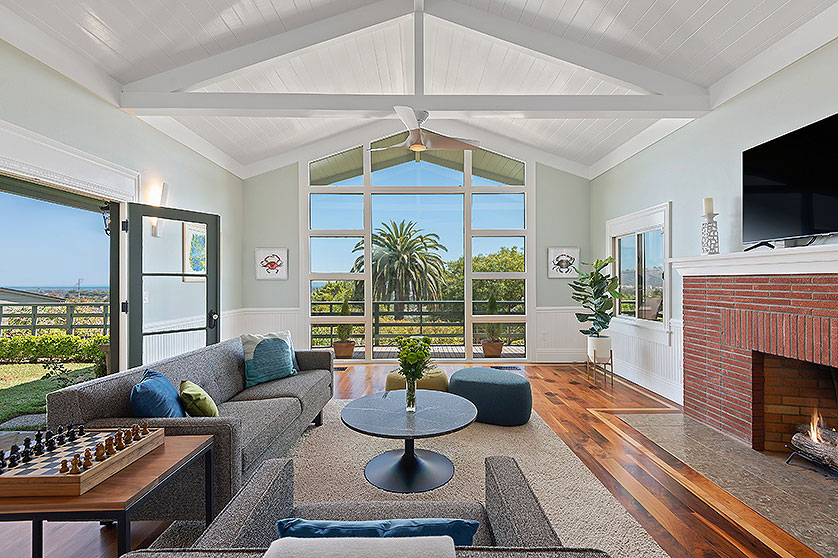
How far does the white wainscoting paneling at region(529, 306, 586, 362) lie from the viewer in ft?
23.0

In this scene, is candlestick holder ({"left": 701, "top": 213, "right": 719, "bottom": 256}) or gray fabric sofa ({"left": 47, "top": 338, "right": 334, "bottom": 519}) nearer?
gray fabric sofa ({"left": 47, "top": 338, "right": 334, "bottom": 519})

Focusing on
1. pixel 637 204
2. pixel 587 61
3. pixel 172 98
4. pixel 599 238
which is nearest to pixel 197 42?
pixel 172 98

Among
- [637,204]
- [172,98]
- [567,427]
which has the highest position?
[172,98]

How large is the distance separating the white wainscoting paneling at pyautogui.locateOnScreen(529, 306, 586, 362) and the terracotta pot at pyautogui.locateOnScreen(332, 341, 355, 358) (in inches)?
109

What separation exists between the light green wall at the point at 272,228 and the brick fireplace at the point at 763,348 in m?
5.28

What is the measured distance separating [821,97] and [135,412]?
14.6 ft

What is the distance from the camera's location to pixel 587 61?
4.23 m

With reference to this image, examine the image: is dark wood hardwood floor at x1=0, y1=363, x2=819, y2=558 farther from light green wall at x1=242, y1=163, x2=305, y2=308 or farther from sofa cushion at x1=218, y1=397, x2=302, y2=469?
light green wall at x1=242, y1=163, x2=305, y2=308

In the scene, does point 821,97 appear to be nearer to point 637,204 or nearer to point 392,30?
point 637,204

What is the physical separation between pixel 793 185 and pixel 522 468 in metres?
2.66

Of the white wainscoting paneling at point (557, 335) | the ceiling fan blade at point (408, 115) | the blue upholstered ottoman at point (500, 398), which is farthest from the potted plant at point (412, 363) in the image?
the white wainscoting paneling at point (557, 335)

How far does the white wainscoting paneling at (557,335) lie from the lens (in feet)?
23.0

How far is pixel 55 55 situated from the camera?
3.18m

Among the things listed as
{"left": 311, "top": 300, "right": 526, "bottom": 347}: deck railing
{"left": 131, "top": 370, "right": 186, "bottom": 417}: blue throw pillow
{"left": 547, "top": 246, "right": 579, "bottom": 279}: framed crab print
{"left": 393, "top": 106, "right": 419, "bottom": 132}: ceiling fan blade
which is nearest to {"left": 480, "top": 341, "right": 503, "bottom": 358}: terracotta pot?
{"left": 311, "top": 300, "right": 526, "bottom": 347}: deck railing
